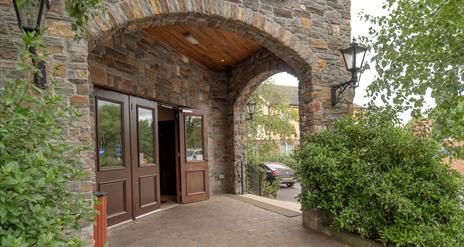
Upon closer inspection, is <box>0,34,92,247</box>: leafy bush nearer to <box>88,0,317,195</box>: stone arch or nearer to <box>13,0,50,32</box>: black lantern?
<box>13,0,50,32</box>: black lantern

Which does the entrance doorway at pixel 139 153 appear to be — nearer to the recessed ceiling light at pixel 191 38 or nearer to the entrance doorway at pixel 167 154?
the entrance doorway at pixel 167 154

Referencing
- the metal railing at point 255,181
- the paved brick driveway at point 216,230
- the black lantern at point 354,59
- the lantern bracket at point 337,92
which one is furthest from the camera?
the metal railing at point 255,181

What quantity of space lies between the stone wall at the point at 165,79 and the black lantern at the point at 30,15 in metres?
1.66

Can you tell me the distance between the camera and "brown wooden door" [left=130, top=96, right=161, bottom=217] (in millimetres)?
4766

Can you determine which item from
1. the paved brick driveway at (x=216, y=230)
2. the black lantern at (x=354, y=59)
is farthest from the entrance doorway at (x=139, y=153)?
the black lantern at (x=354, y=59)

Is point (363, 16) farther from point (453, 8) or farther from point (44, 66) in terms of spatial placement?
point (44, 66)

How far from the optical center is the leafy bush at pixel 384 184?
307 cm

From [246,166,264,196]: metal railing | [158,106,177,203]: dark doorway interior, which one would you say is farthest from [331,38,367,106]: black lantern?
[246,166,264,196]: metal railing

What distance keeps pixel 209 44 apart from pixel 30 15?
3.43m

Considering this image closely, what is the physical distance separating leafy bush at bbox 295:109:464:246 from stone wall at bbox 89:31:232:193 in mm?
2776

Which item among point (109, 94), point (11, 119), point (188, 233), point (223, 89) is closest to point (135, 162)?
point (109, 94)

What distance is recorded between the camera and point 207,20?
362cm

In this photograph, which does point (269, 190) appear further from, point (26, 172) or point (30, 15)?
point (26, 172)

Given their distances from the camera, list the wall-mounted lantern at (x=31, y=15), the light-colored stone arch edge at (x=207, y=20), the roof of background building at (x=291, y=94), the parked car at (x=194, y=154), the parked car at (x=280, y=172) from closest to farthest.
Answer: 1. the wall-mounted lantern at (x=31, y=15)
2. the light-colored stone arch edge at (x=207, y=20)
3. the parked car at (x=194, y=154)
4. the parked car at (x=280, y=172)
5. the roof of background building at (x=291, y=94)
